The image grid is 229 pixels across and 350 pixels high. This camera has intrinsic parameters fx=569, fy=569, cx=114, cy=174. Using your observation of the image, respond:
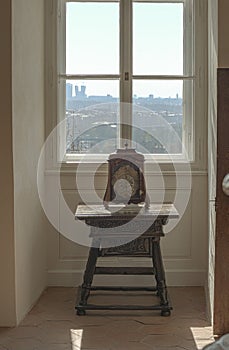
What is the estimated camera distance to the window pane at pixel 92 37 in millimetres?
4570

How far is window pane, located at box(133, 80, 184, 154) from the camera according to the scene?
4.59 m

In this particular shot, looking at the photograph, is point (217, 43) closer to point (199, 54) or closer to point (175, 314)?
A: point (199, 54)

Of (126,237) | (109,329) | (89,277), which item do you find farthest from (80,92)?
(109,329)

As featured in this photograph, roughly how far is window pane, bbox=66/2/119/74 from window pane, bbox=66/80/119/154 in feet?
0.42

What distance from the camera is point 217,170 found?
3326mm

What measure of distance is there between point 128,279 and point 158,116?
134cm

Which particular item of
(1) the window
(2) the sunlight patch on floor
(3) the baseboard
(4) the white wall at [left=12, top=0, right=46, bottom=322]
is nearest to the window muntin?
(1) the window

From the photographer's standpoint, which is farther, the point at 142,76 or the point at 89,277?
the point at 142,76

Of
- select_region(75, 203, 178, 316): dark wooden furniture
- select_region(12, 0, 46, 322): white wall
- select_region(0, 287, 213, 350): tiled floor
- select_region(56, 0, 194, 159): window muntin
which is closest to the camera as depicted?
select_region(0, 287, 213, 350): tiled floor

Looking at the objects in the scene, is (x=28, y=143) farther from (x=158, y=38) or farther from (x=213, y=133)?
(x=158, y=38)

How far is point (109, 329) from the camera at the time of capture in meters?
3.62

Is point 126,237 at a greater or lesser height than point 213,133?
lesser

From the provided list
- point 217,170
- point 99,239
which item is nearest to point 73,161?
point 99,239

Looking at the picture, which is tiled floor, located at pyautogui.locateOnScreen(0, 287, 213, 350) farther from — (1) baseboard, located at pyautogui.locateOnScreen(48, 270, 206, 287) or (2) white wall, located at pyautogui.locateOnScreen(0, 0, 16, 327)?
(1) baseboard, located at pyautogui.locateOnScreen(48, 270, 206, 287)
